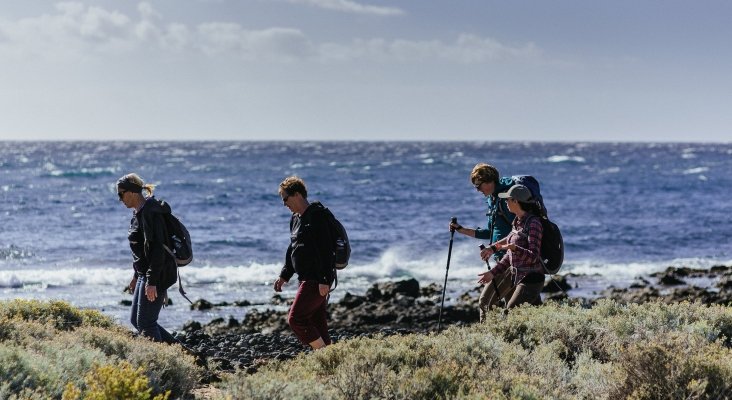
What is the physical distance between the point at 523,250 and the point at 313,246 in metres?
2.00

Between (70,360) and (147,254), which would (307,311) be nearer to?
(147,254)

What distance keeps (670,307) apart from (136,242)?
16.6 ft

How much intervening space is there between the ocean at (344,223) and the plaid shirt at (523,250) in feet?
28.8

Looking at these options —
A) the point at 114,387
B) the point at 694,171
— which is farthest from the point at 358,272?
the point at 694,171

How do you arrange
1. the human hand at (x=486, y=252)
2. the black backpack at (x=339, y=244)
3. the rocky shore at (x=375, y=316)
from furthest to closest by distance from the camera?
the rocky shore at (x=375, y=316) < the human hand at (x=486, y=252) < the black backpack at (x=339, y=244)

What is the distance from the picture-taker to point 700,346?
21.2 feet

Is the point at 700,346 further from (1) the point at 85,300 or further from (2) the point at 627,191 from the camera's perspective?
(2) the point at 627,191

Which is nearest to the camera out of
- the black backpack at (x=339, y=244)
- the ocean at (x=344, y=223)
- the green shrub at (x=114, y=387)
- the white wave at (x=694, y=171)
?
the green shrub at (x=114, y=387)

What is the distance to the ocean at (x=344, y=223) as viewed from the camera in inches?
833

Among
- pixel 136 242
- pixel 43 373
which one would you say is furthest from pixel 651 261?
pixel 43 373

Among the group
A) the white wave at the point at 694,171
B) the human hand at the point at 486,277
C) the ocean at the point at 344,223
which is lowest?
the ocean at the point at 344,223

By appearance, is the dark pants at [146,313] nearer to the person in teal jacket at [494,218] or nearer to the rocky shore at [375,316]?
the rocky shore at [375,316]

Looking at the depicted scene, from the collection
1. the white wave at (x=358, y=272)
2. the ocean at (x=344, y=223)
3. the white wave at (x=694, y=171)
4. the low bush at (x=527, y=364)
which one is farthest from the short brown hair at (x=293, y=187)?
the white wave at (x=694, y=171)

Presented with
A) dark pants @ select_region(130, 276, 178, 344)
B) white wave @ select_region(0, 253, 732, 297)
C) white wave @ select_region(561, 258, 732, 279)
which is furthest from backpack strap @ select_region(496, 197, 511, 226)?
white wave @ select_region(561, 258, 732, 279)
